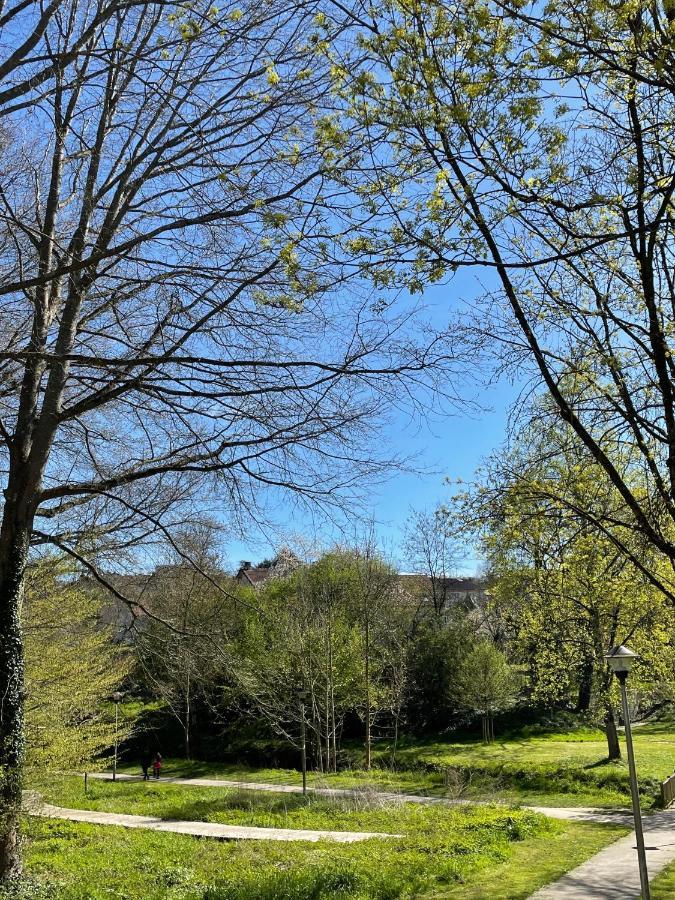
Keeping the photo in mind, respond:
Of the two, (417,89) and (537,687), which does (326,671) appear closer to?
(537,687)

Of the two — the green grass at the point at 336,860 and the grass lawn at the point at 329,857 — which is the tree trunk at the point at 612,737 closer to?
the grass lawn at the point at 329,857

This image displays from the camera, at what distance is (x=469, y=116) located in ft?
17.0

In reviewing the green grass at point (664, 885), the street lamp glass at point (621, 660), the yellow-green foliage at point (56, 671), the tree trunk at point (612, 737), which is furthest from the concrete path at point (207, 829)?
the tree trunk at point (612, 737)

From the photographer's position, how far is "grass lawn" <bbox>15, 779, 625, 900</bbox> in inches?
360

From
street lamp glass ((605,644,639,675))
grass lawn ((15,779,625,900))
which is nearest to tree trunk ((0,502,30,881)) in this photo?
grass lawn ((15,779,625,900))

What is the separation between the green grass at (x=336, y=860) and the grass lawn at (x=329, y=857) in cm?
2

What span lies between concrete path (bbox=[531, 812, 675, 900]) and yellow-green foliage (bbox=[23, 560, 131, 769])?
8.67m

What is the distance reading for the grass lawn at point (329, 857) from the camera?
9148 mm

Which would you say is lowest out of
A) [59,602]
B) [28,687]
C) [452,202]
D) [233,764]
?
[233,764]

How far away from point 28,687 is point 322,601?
58.7ft

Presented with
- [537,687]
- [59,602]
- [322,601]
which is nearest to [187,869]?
[59,602]

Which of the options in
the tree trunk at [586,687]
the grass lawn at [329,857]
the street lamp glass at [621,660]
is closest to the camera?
the street lamp glass at [621,660]

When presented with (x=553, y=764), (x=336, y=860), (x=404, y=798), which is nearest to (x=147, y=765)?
(x=404, y=798)

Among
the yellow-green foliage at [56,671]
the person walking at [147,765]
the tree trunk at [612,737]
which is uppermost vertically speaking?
the yellow-green foliage at [56,671]
